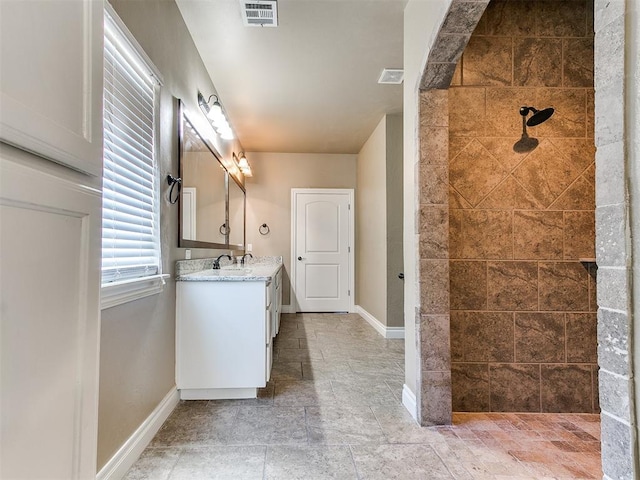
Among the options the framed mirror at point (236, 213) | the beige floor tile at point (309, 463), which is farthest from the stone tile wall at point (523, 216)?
the framed mirror at point (236, 213)

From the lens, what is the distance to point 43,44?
2.21ft

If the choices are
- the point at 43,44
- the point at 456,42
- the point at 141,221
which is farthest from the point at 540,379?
the point at 43,44

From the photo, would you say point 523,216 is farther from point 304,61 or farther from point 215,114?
point 215,114

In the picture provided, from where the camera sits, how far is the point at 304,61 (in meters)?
2.82

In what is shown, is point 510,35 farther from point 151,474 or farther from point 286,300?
point 286,300

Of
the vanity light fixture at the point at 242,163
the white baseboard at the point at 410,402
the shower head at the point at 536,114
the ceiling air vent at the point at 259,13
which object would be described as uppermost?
the ceiling air vent at the point at 259,13

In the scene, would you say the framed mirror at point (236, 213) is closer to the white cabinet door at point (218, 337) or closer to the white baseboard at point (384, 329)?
the white cabinet door at point (218, 337)

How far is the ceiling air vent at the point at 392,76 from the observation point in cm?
297

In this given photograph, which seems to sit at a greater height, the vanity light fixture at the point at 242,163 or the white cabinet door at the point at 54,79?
the vanity light fixture at the point at 242,163

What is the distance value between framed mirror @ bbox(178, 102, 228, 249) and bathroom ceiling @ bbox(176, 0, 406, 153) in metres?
0.67

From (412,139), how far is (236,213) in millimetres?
2913

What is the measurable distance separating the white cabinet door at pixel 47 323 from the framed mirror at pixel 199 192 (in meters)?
1.47

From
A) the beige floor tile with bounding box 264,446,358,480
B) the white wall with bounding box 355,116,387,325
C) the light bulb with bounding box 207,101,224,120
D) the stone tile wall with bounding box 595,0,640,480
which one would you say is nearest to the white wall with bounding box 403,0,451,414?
the beige floor tile with bounding box 264,446,358,480

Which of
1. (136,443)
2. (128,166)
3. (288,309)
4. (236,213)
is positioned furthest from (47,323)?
(288,309)
